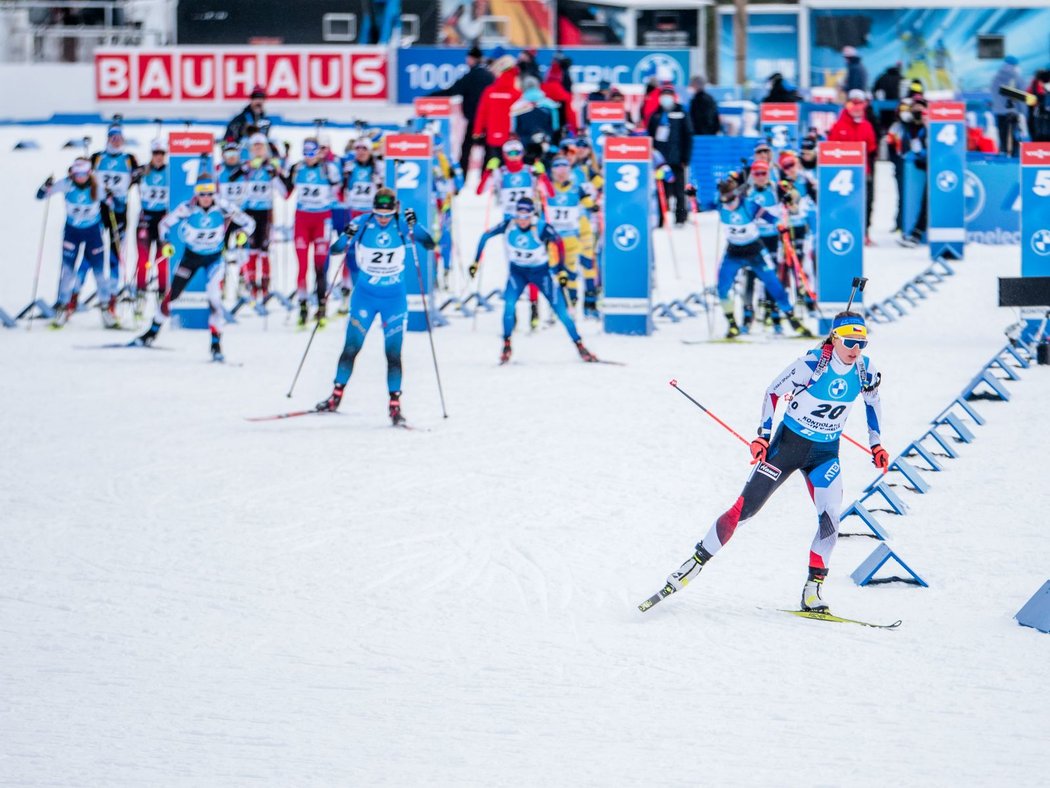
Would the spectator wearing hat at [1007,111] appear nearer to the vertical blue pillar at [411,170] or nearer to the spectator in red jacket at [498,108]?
the spectator in red jacket at [498,108]

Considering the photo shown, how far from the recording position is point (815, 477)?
389 inches

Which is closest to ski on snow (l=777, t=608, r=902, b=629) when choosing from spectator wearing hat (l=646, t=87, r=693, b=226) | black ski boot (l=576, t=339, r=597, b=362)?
black ski boot (l=576, t=339, r=597, b=362)

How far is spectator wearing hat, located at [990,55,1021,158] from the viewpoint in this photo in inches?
1097

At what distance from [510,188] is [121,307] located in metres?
6.22

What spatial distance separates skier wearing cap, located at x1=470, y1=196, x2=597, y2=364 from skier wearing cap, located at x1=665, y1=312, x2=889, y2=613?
8.38m

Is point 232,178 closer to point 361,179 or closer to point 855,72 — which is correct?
point 361,179

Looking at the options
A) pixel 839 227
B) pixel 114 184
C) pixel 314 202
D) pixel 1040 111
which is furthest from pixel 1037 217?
pixel 114 184

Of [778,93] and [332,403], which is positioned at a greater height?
[778,93]

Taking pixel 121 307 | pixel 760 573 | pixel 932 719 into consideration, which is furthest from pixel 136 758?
pixel 121 307

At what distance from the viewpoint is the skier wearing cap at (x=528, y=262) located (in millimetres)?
18266

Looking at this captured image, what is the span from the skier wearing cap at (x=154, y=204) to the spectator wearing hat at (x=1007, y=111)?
42.0 ft

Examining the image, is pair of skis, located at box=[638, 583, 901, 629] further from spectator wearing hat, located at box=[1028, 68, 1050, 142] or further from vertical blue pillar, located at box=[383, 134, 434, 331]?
spectator wearing hat, located at box=[1028, 68, 1050, 142]

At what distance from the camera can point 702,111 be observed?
28625mm

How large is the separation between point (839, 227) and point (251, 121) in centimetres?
845
